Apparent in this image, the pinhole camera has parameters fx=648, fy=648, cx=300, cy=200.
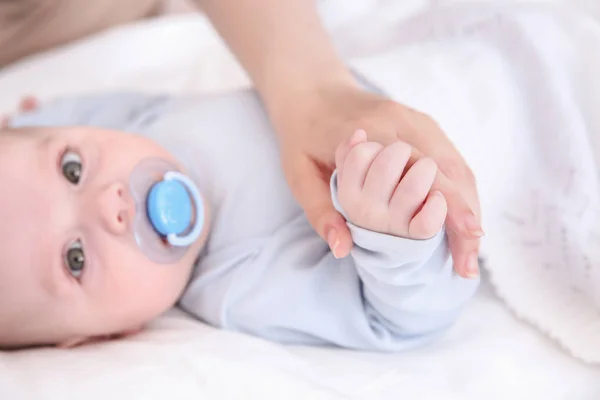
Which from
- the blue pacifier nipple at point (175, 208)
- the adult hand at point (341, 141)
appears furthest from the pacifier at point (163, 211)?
the adult hand at point (341, 141)

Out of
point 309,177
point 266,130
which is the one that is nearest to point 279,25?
point 266,130

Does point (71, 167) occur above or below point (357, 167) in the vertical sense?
above

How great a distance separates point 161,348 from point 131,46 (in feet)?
2.14

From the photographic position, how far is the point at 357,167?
1.64ft

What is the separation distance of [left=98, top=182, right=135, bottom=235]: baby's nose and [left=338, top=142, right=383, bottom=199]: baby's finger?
281 millimetres

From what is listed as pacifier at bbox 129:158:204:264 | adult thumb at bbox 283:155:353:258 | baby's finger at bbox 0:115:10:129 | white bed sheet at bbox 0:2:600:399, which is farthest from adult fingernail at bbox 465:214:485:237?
baby's finger at bbox 0:115:10:129

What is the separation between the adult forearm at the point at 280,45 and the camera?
2.44 feet

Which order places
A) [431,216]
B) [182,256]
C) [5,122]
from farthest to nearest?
1. [5,122]
2. [182,256]
3. [431,216]

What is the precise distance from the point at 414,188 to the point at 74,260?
0.38 metres

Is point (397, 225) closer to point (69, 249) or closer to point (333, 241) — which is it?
point (333, 241)

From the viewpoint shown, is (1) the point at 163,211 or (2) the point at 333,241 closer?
(2) the point at 333,241

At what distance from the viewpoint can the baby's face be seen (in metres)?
0.66

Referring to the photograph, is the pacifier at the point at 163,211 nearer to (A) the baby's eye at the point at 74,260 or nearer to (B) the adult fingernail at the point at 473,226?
(A) the baby's eye at the point at 74,260

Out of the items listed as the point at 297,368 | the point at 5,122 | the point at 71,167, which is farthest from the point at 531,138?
the point at 5,122
